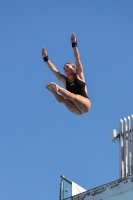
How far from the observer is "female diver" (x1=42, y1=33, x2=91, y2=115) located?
14930mm

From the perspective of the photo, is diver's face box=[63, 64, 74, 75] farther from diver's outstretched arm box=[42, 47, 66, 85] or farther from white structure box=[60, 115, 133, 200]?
white structure box=[60, 115, 133, 200]

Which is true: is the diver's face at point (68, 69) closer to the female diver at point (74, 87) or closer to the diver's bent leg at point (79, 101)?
the female diver at point (74, 87)

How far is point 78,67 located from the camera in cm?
1528

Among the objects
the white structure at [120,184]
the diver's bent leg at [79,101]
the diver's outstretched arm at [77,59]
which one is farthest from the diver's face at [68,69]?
the white structure at [120,184]

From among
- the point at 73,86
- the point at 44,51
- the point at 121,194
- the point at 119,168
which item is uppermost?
the point at 44,51

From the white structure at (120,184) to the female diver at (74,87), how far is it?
133 centimetres

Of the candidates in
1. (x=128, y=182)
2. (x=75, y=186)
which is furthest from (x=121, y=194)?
(x=75, y=186)

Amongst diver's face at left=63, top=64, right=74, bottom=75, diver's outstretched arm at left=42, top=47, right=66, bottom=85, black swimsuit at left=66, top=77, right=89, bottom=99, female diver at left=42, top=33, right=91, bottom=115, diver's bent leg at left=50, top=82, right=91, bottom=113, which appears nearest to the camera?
diver's bent leg at left=50, top=82, right=91, bottom=113

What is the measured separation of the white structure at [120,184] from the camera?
1471 cm

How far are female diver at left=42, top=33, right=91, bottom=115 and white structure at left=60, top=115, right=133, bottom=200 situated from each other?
1.33 m

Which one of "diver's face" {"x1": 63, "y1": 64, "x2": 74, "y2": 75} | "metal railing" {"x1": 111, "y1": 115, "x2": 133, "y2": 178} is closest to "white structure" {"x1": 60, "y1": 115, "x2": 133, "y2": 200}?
"metal railing" {"x1": 111, "y1": 115, "x2": 133, "y2": 178}

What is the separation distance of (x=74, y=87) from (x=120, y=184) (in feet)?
7.46

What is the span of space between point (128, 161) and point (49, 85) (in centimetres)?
279

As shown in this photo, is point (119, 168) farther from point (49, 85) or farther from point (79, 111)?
point (49, 85)
